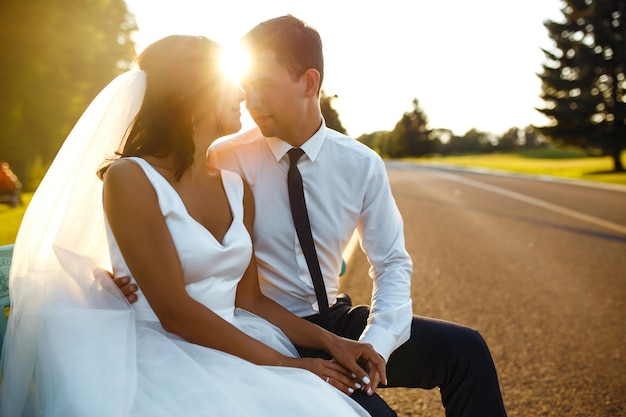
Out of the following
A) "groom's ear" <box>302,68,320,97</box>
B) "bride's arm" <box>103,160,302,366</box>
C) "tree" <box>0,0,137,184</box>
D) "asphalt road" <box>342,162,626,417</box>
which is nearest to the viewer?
"bride's arm" <box>103,160,302,366</box>

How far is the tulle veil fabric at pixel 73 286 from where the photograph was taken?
1.84 m

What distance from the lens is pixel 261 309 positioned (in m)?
2.63

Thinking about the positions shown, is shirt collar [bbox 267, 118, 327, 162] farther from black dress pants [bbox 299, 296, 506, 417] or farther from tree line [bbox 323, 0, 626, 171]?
tree line [bbox 323, 0, 626, 171]

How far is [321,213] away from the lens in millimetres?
2836

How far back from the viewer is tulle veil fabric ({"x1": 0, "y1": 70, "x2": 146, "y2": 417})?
1836mm

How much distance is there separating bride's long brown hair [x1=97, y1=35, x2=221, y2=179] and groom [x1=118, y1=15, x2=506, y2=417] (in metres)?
0.53

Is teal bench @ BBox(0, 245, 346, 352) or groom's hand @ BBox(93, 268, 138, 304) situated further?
teal bench @ BBox(0, 245, 346, 352)

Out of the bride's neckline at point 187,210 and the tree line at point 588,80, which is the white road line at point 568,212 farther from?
the tree line at point 588,80

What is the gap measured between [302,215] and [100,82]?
2905 cm

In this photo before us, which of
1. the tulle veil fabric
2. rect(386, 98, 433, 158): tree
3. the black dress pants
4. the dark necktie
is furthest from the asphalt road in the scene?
rect(386, 98, 433, 158): tree

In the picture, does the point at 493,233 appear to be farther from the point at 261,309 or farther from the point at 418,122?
the point at 418,122

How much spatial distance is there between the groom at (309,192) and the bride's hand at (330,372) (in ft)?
1.26

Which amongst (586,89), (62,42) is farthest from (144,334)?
(586,89)

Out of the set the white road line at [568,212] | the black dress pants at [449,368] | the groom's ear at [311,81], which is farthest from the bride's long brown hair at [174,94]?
the white road line at [568,212]
